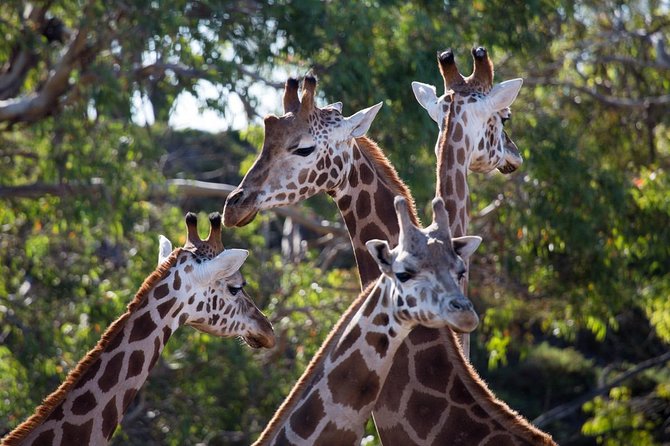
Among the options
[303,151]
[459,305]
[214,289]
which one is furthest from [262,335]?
[459,305]

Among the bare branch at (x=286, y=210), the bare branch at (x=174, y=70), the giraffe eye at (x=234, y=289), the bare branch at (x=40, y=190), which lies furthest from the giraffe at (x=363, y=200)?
the bare branch at (x=286, y=210)

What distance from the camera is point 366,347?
15.8ft

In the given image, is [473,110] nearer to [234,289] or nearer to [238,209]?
[238,209]

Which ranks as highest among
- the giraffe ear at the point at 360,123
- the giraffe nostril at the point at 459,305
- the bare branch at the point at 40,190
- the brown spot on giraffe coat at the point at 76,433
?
the giraffe nostril at the point at 459,305

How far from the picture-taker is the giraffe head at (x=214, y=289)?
6.46 metres

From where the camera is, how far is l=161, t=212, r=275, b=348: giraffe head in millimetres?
6461

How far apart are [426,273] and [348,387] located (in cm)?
55

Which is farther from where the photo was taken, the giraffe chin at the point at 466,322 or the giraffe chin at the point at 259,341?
the giraffe chin at the point at 259,341

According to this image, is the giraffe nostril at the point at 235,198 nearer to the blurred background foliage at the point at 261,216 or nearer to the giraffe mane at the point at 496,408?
the giraffe mane at the point at 496,408

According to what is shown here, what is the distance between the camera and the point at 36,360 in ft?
38.4

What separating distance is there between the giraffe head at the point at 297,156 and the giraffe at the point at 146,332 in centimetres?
33

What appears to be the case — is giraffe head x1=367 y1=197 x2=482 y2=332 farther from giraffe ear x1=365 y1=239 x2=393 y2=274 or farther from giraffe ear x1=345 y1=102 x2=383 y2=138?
giraffe ear x1=345 y1=102 x2=383 y2=138

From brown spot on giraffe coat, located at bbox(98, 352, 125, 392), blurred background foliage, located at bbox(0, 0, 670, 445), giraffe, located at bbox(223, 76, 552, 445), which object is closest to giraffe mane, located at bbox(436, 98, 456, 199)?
giraffe, located at bbox(223, 76, 552, 445)

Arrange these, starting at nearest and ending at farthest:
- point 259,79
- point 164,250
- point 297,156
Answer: point 297,156
point 164,250
point 259,79
